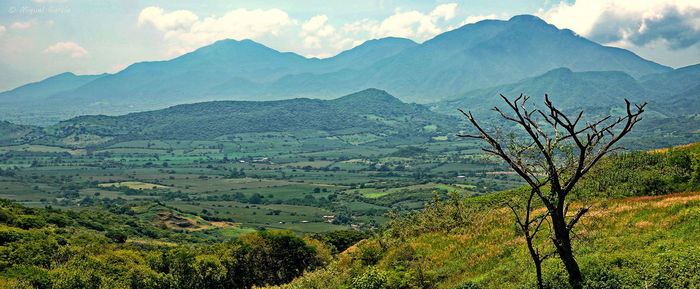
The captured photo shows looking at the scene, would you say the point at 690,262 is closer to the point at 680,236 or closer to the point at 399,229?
the point at 680,236

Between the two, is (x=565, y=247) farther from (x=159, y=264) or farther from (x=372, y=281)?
(x=159, y=264)

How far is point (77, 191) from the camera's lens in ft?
617

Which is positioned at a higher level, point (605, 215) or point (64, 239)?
point (605, 215)

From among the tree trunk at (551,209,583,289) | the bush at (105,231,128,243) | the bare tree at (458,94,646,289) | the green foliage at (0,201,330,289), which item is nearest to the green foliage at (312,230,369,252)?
the green foliage at (0,201,330,289)

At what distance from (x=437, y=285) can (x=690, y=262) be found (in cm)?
1042

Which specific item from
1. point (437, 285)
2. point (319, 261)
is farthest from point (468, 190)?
point (437, 285)

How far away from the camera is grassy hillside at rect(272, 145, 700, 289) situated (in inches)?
682

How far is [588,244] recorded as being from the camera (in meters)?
21.4

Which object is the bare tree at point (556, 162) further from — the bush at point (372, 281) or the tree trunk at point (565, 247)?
the bush at point (372, 281)

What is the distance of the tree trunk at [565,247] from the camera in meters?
16.1

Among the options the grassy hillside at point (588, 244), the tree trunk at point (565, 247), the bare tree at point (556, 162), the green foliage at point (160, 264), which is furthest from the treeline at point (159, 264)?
the bare tree at point (556, 162)

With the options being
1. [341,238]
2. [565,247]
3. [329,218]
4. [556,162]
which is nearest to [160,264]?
[341,238]

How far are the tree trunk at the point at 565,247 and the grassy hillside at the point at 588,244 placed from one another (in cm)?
44

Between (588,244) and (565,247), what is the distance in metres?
6.01
